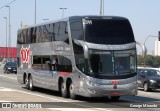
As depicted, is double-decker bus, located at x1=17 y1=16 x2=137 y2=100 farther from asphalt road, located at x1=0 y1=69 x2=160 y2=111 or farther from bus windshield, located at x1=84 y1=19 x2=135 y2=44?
asphalt road, located at x1=0 y1=69 x2=160 y2=111

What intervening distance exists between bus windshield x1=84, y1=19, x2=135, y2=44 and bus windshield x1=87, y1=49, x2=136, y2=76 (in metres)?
0.56

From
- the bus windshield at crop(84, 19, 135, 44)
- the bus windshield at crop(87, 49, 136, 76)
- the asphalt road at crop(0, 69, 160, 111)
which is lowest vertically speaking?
the asphalt road at crop(0, 69, 160, 111)

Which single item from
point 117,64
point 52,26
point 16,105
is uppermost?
point 52,26

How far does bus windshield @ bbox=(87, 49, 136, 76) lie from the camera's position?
20125 mm

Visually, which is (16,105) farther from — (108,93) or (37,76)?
(37,76)

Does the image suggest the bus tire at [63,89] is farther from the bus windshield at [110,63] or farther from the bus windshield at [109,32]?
the bus windshield at [109,32]

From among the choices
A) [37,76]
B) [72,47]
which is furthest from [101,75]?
[37,76]

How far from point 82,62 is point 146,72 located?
533 inches

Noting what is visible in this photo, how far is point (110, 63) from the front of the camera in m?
20.3

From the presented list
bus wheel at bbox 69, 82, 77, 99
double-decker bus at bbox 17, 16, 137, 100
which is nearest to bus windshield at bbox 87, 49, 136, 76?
double-decker bus at bbox 17, 16, 137, 100

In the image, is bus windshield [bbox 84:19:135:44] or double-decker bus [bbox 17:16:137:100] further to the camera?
bus windshield [bbox 84:19:135:44]

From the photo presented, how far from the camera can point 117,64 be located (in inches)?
802

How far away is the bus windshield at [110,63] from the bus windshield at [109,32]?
0.56 metres

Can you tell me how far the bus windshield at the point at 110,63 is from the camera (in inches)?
792
